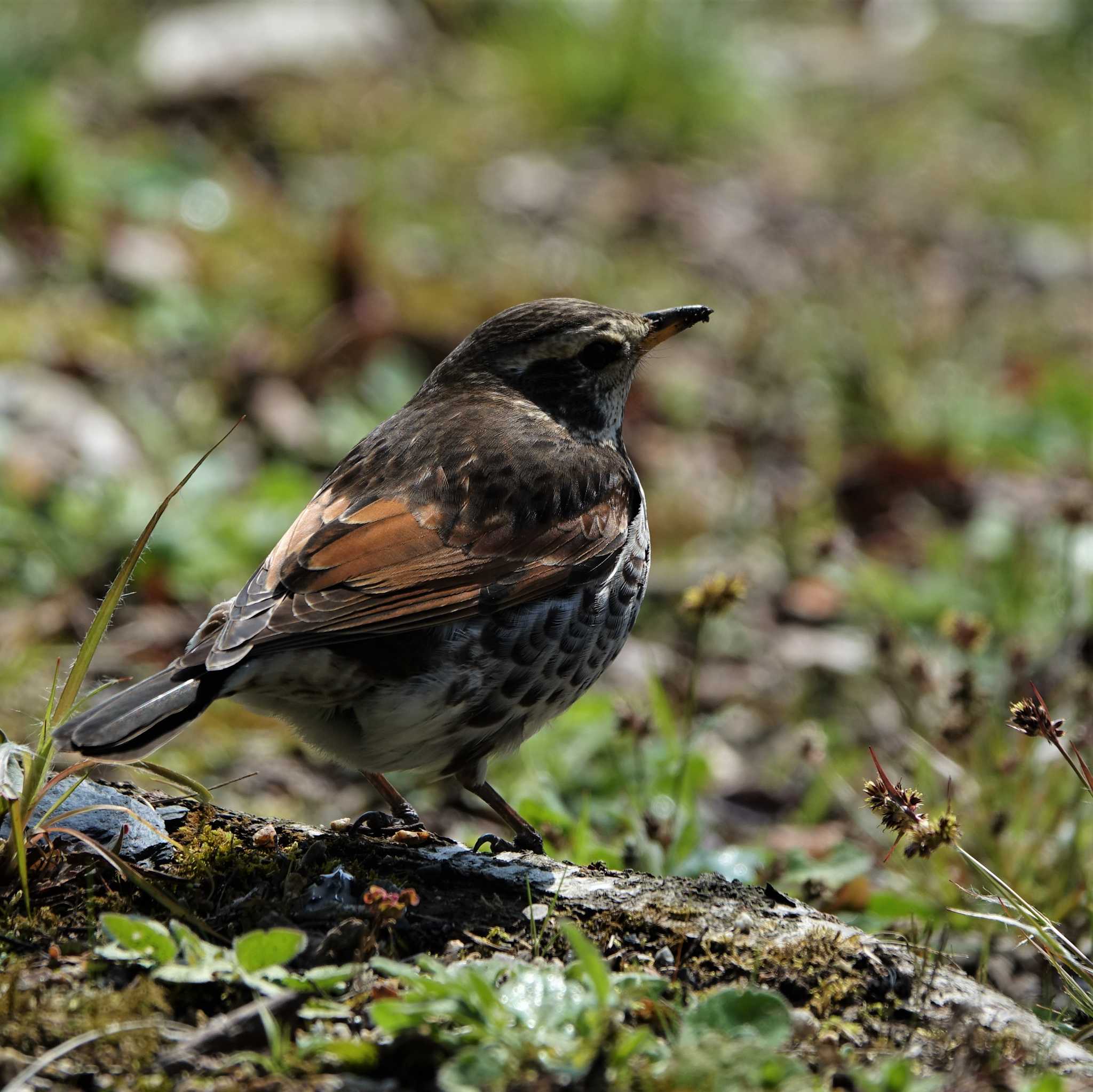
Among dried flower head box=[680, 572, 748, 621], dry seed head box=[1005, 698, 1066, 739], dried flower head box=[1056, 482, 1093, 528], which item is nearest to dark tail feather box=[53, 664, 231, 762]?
dried flower head box=[680, 572, 748, 621]

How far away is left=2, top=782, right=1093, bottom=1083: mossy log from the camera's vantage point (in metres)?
2.99

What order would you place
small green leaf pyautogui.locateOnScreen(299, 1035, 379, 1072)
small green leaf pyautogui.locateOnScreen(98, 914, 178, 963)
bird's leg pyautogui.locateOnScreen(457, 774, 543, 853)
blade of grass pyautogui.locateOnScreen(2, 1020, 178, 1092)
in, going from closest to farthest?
blade of grass pyautogui.locateOnScreen(2, 1020, 178, 1092) < small green leaf pyautogui.locateOnScreen(299, 1035, 379, 1072) < small green leaf pyautogui.locateOnScreen(98, 914, 178, 963) < bird's leg pyautogui.locateOnScreen(457, 774, 543, 853)

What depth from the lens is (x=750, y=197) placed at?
479 inches

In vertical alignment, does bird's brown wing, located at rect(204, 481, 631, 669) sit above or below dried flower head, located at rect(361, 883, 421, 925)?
above

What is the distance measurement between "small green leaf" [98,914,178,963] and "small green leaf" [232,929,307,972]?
145 millimetres

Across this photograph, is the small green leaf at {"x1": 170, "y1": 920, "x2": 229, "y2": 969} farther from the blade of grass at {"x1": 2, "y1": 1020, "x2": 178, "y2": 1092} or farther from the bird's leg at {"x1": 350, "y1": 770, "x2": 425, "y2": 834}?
the bird's leg at {"x1": 350, "y1": 770, "x2": 425, "y2": 834}

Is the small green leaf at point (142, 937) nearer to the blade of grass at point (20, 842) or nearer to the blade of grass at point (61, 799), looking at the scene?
the blade of grass at point (20, 842)

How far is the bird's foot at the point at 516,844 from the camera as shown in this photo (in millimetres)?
3842

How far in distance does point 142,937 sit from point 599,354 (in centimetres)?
277

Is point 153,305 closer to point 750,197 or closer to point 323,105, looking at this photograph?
point 323,105

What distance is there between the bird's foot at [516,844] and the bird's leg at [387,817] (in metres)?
0.19

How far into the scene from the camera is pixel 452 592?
4.02 m

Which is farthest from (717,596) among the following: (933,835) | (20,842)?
(20,842)

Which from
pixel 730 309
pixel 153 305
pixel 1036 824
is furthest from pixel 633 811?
pixel 730 309
